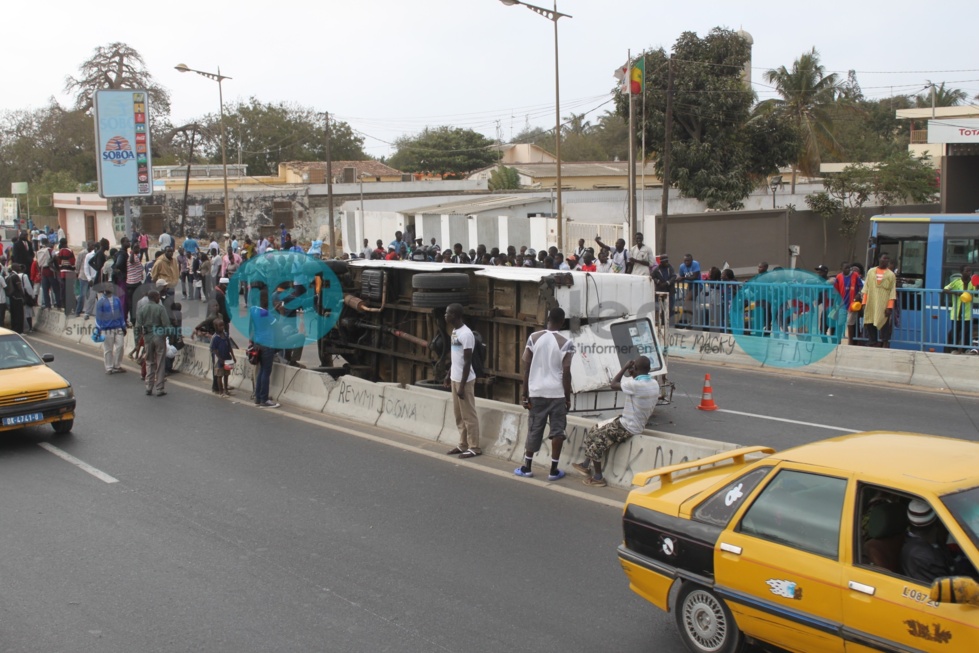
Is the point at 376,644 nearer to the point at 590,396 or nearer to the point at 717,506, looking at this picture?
the point at 717,506

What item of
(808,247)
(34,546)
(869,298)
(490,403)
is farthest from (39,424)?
(808,247)

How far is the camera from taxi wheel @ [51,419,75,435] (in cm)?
1240

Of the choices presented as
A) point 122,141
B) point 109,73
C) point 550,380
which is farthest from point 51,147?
point 550,380

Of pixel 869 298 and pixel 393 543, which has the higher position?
pixel 869 298

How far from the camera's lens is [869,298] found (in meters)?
16.0

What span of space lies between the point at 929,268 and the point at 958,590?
15.9 m

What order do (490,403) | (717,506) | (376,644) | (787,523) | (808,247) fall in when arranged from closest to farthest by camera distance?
1. (787,523)
2. (717,506)
3. (376,644)
4. (490,403)
5. (808,247)

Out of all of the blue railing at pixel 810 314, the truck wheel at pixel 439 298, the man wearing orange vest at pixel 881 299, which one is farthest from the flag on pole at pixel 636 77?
the truck wheel at pixel 439 298

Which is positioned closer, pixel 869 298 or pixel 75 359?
pixel 869 298

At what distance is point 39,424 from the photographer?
39.6 ft

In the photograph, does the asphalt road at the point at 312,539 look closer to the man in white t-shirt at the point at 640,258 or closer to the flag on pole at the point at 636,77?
the man in white t-shirt at the point at 640,258

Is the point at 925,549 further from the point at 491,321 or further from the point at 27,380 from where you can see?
the point at 27,380

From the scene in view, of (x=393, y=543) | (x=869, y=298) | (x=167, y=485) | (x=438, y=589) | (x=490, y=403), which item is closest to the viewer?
(x=438, y=589)

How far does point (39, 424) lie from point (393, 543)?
6.35 metres
